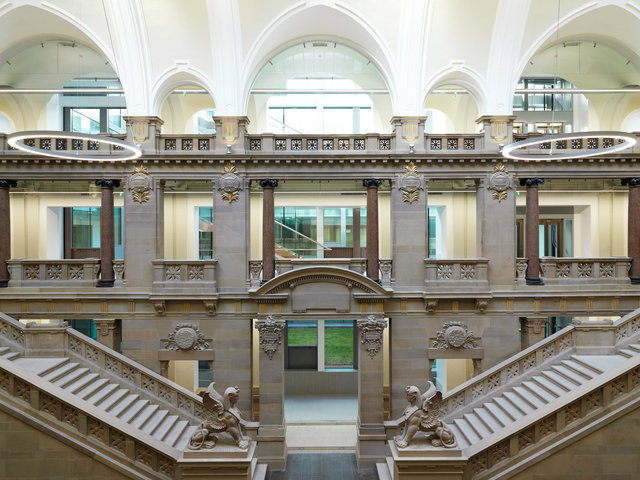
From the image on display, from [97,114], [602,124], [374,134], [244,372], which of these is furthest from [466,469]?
[97,114]

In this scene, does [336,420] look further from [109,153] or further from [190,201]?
[109,153]

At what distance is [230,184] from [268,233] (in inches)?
77.1

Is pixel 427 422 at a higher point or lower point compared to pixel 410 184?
lower

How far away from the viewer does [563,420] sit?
8477 millimetres

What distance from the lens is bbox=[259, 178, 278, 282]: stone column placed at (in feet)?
44.4

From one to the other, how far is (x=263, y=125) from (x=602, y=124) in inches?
500

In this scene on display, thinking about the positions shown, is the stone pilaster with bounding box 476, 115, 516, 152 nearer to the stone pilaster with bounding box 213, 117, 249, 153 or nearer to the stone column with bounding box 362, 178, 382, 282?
the stone column with bounding box 362, 178, 382, 282

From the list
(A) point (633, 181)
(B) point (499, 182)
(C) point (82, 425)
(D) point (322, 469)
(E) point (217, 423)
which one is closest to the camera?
(C) point (82, 425)

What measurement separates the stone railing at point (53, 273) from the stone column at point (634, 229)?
17.2 metres

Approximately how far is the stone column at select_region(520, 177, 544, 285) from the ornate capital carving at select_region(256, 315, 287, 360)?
8.14 m

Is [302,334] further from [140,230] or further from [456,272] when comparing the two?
[140,230]

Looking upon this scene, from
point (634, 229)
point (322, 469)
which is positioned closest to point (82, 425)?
point (322, 469)

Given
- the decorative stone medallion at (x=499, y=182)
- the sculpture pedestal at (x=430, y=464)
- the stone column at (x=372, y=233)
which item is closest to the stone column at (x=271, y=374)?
the stone column at (x=372, y=233)

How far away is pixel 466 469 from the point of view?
27.8ft
